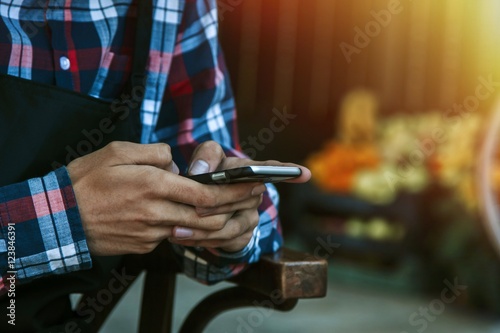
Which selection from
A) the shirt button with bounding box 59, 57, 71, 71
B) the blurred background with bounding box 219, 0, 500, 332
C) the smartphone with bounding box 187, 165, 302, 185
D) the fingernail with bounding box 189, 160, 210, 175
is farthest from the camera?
the blurred background with bounding box 219, 0, 500, 332

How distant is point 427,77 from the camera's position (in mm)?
4027

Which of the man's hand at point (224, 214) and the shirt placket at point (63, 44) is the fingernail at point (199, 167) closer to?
the man's hand at point (224, 214)

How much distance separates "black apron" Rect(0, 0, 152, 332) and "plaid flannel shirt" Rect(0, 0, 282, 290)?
83 millimetres

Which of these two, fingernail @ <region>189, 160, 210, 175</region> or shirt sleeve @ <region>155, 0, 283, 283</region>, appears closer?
fingernail @ <region>189, 160, 210, 175</region>

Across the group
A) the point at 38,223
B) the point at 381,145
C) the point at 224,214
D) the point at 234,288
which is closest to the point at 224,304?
the point at 234,288

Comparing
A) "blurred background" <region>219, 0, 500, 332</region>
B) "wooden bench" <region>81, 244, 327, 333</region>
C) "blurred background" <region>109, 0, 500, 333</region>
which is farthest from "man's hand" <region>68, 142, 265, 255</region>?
"blurred background" <region>219, 0, 500, 332</region>

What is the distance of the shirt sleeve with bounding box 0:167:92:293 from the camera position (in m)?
1.01

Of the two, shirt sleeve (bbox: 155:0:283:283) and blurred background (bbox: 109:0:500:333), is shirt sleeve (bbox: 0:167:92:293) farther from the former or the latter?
blurred background (bbox: 109:0:500:333)

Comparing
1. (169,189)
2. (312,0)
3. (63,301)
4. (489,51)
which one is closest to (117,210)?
(169,189)

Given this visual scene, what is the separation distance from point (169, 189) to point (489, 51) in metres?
3.10

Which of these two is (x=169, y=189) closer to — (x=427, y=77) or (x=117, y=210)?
(x=117, y=210)

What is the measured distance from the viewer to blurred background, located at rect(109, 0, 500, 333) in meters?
3.34

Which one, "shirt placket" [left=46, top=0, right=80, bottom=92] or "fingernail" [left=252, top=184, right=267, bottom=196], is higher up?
"shirt placket" [left=46, top=0, right=80, bottom=92]

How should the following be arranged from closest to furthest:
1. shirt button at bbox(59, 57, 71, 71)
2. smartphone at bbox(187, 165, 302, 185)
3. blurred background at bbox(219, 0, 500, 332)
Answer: smartphone at bbox(187, 165, 302, 185), shirt button at bbox(59, 57, 71, 71), blurred background at bbox(219, 0, 500, 332)
